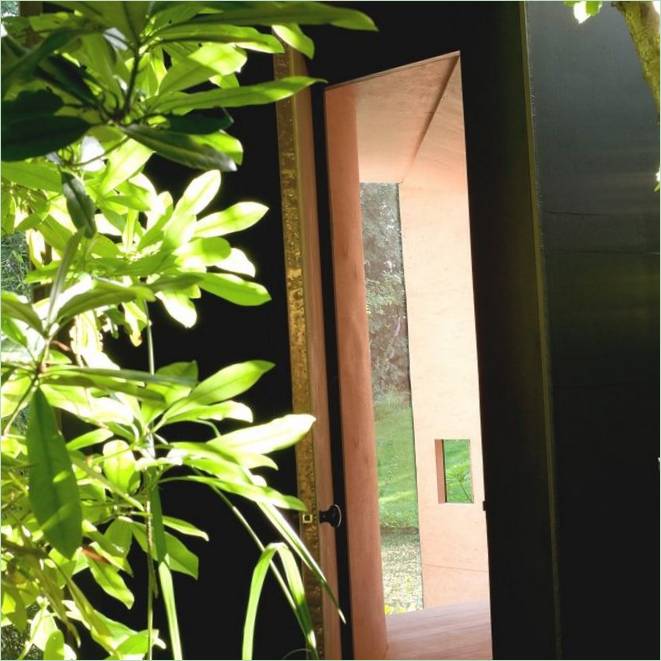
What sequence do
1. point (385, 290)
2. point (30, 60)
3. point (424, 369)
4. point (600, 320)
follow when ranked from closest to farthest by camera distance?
point (30, 60) → point (600, 320) → point (424, 369) → point (385, 290)

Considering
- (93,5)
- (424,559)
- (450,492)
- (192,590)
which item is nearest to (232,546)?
(192,590)

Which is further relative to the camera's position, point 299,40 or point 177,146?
point 299,40

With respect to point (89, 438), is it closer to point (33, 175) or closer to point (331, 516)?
point (33, 175)

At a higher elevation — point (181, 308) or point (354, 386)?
point (181, 308)

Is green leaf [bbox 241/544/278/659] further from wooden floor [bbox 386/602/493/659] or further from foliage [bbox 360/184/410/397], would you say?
foliage [bbox 360/184/410/397]

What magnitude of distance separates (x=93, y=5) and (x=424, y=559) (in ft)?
27.0

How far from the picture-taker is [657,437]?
9.77 feet

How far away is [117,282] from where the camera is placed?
71 cm

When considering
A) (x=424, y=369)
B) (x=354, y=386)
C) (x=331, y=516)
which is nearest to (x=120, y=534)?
(x=331, y=516)

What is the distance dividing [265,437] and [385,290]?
8.41m

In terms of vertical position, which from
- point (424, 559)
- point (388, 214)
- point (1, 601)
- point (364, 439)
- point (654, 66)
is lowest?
point (424, 559)

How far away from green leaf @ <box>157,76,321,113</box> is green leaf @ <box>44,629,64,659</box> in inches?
18.1

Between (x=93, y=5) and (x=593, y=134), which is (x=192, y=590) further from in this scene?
(x=93, y=5)

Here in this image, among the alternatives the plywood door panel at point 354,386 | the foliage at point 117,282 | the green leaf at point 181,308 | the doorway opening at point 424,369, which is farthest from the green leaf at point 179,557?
the doorway opening at point 424,369
